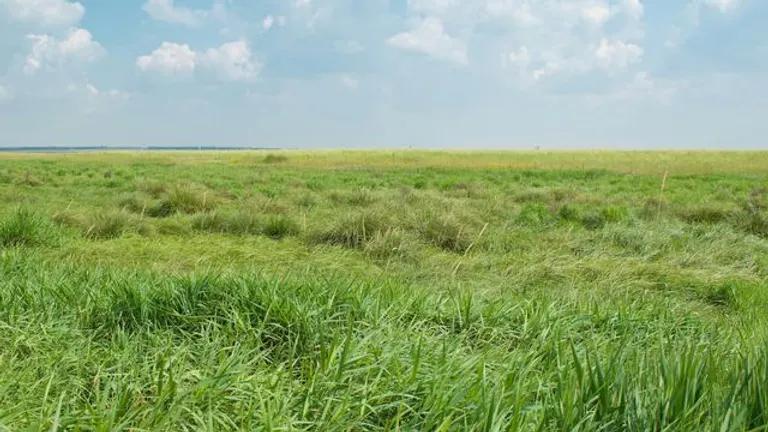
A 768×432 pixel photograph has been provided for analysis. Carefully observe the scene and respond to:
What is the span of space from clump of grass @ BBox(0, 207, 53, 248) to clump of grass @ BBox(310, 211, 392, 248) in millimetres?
3255

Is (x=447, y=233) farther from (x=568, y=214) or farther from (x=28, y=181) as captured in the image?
(x=28, y=181)

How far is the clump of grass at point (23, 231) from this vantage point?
6270mm

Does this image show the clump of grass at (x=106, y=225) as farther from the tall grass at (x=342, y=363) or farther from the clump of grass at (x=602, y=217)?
the clump of grass at (x=602, y=217)

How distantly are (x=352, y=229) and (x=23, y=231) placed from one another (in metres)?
3.88

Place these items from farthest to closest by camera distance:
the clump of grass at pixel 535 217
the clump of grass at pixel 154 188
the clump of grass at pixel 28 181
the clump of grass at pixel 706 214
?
1. the clump of grass at pixel 28 181
2. the clump of grass at pixel 154 188
3. the clump of grass at pixel 706 214
4. the clump of grass at pixel 535 217

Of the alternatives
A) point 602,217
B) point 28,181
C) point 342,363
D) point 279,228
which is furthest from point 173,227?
point 28,181

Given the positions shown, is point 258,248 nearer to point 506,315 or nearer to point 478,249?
point 478,249

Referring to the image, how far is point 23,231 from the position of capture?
21.0 feet

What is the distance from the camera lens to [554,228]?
28.5ft

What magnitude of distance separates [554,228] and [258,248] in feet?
15.1

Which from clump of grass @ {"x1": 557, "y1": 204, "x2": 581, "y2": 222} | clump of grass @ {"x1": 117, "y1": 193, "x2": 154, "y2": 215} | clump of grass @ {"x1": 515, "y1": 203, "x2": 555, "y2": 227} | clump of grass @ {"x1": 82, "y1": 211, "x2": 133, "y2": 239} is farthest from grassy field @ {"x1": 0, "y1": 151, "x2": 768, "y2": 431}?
clump of grass @ {"x1": 117, "y1": 193, "x2": 154, "y2": 215}

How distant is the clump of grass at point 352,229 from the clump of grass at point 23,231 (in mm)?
3255

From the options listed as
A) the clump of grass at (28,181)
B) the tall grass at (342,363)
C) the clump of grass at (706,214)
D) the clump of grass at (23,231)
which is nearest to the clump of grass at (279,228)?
the clump of grass at (23,231)

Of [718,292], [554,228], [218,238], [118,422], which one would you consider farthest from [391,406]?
[554,228]
